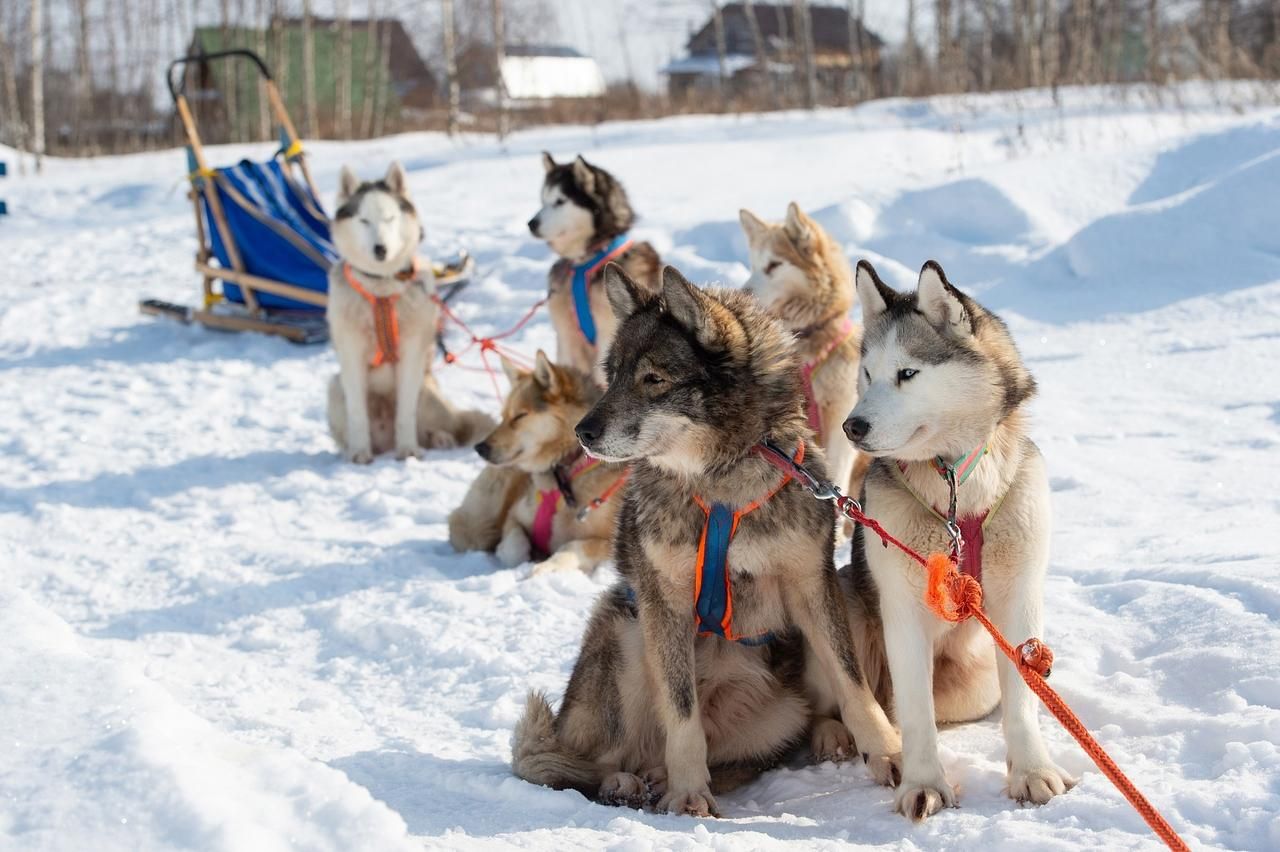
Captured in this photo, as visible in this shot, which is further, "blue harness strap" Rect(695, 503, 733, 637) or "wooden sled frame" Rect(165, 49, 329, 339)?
"wooden sled frame" Rect(165, 49, 329, 339)

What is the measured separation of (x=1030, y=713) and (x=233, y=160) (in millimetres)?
16628

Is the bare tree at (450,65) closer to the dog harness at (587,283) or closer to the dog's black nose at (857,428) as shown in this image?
the dog harness at (587,283)

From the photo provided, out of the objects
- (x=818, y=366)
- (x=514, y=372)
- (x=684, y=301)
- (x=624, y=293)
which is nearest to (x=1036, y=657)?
(x=684, y=301)

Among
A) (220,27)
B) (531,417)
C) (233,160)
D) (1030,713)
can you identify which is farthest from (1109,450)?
(220,27)

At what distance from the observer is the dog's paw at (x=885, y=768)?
8.67 ft

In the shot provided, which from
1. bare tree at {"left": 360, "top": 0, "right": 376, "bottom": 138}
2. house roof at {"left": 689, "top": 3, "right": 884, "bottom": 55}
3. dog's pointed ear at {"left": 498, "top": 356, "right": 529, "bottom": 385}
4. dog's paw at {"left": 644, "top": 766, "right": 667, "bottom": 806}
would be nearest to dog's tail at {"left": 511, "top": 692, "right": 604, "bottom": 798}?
dog's paw at {"left": 644, "top": 766, "right": 667, "bottom": 806}

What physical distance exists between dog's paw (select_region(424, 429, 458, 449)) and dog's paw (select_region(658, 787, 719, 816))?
4.38 metres

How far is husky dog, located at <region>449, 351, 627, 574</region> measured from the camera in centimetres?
488

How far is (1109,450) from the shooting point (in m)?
5.29

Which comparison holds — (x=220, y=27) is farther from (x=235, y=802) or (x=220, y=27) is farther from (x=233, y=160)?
(x=235, y=802)

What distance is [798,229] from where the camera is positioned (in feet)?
16.2

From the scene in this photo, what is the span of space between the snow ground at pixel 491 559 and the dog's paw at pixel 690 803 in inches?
2.1

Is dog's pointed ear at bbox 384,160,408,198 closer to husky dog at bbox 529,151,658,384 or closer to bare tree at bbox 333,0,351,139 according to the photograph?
husky dog at bbox 529,151,658,384

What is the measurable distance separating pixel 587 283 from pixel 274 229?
3.90 m
